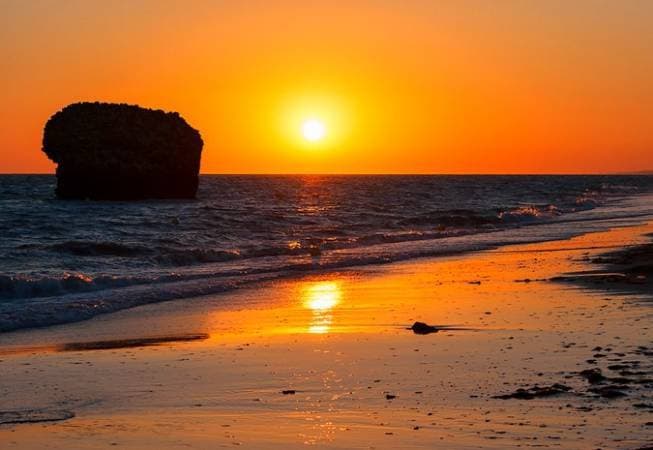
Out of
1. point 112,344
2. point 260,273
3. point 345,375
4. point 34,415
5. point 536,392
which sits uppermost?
point 536,392

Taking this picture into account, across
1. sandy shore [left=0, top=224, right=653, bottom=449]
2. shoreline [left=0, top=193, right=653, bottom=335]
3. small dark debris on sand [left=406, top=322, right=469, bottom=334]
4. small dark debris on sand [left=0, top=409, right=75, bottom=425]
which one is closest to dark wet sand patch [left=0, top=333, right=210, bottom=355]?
sandy shore [left=0, top=224, right=653, bottom=449]

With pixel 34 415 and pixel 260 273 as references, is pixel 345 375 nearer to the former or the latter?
pixel 34 415

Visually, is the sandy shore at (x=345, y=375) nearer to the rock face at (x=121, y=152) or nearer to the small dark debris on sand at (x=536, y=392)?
the small dark debris on sand at (x=536, y=392)

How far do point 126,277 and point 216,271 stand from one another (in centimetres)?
296

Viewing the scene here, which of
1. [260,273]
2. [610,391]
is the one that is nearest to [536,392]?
[610,391]

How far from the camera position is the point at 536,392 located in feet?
28.2

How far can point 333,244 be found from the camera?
34250 millimetres

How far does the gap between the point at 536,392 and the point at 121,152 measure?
3099 inches

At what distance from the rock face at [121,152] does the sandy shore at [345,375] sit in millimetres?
66925

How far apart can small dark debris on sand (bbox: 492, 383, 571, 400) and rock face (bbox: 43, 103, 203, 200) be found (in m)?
75.2

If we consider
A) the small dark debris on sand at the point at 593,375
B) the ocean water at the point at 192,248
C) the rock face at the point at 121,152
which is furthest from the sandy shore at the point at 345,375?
the rock face at the point at 121,152

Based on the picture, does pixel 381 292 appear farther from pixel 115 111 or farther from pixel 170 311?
pixel 115 111

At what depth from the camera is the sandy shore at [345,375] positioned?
7.53 m

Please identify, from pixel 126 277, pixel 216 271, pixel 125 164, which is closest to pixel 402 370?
pixel 126 277
